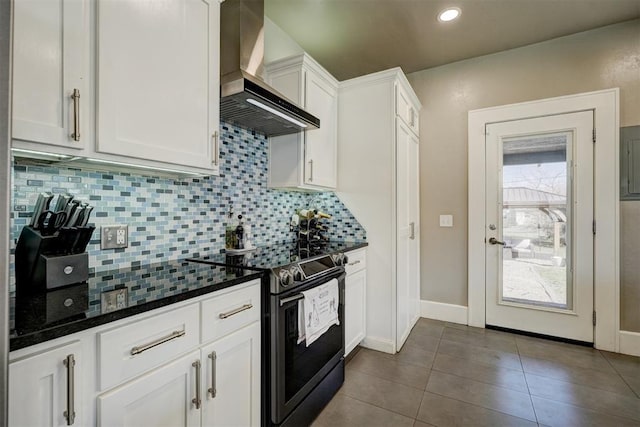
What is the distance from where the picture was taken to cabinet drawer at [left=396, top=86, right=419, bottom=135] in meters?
2.59

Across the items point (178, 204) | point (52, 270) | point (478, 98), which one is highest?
point (478, 98)

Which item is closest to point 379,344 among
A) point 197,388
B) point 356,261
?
point 356,261

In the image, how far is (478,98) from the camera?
3139 millimetres

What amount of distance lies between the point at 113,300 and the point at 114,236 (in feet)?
1.84

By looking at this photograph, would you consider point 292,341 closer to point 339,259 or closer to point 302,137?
point 339,259

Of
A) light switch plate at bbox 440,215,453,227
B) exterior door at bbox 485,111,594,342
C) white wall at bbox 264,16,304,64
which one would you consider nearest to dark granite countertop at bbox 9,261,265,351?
white wall at bbox 264,16,304,64

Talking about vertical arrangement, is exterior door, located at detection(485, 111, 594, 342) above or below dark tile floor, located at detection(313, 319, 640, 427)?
above

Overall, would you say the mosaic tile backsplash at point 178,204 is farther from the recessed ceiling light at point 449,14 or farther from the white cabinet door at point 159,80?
the recessed ceiling light at point 449,14

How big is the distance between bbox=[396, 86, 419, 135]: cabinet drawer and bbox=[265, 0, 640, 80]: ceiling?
538mm

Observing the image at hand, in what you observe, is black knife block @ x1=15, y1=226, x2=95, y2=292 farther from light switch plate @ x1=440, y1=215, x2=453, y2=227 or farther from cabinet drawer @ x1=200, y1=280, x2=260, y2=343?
light switch plate @ x1=440, y1=215, x2=453, y2=227

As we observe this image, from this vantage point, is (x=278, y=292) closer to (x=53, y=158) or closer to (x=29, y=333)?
(x=29, y=333)

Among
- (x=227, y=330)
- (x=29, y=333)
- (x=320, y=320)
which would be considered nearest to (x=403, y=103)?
(x=320, y=320)

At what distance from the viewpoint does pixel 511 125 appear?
2967mm

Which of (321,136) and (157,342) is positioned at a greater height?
(321,136)
